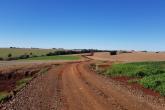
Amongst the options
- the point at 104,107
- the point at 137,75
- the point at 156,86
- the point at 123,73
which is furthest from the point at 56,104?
the point at 123,73

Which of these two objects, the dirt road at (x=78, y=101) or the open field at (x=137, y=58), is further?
the open field at (x=137, y=58)

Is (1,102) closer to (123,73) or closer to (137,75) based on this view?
(137,75)

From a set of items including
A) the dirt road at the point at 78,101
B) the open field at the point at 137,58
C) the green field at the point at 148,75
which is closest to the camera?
the dirt road at the point at 78,101

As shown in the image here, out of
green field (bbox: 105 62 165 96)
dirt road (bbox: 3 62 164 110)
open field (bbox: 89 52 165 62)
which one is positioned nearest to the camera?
dirt road (bbox: 3 62 164 110)

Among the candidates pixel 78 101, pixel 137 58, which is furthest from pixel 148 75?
pixel 137 58

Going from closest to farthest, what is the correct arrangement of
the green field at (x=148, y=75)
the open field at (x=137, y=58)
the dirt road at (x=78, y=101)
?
the dirt road at (x=78, y=101) → the green field at (x=148, y=75) → the open field at (x=137, y=58)

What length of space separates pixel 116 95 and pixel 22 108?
6577 mm

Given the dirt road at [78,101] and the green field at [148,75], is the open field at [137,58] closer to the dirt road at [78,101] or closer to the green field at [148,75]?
Answer: the green field at [148,75]

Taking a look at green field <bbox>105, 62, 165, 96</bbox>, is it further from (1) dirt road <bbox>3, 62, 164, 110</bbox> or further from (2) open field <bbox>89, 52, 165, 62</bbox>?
(2) open field <bbox>89, 52, 165, 62</bbox>

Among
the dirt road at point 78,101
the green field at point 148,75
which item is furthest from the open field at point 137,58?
the dirt road at point 78,101

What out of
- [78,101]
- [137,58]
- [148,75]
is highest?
[148,75]

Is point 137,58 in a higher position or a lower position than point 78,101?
lower


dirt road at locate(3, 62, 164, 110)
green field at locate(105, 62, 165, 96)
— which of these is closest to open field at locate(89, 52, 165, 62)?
green field at locate(105, 62, 165, 96)

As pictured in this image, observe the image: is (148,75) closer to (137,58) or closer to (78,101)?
(78,101)
